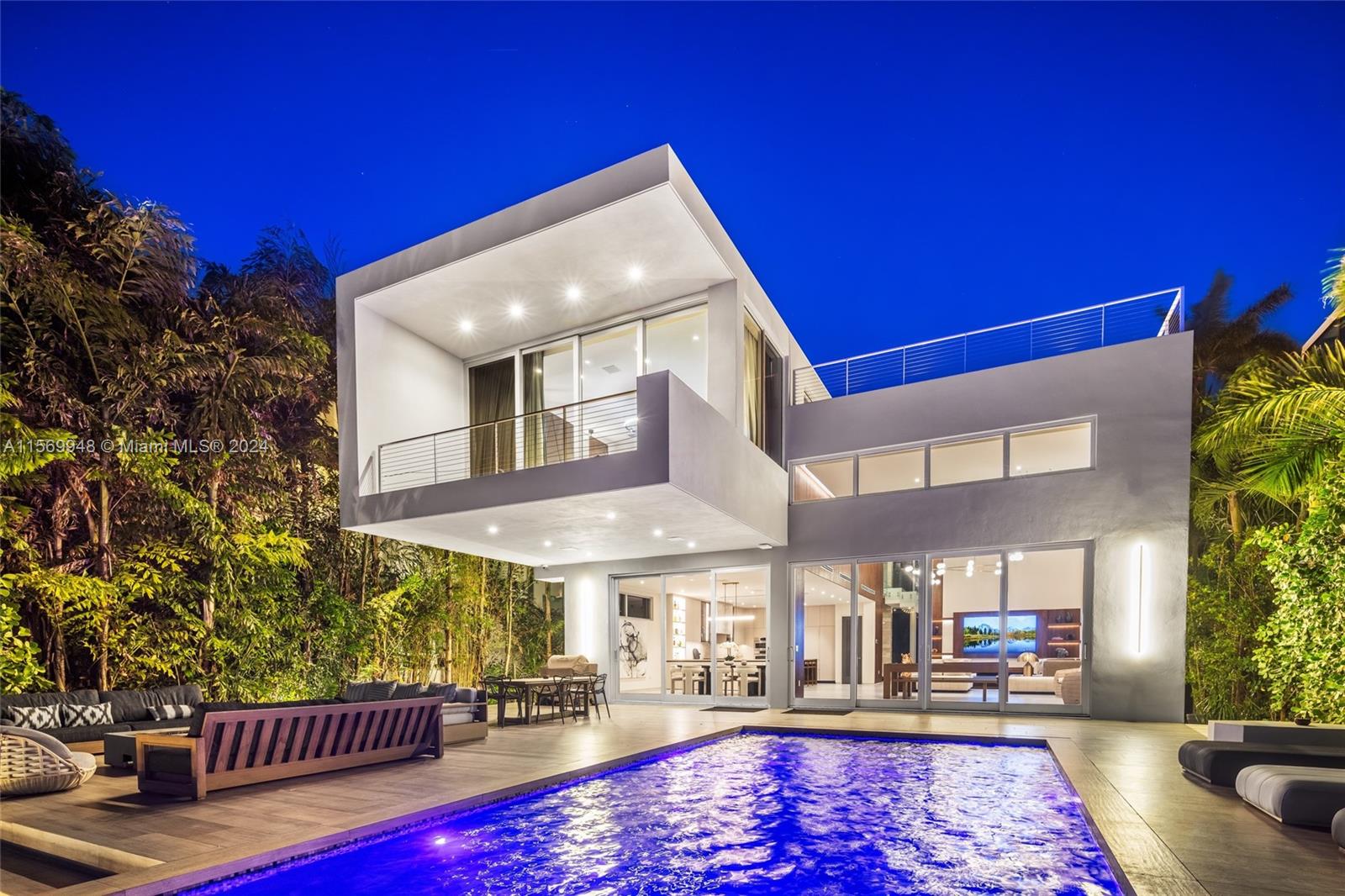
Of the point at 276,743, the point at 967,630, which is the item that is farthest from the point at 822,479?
the point at 276,743

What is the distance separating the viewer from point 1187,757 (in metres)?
5.98

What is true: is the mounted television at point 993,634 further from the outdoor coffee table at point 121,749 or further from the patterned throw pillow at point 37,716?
the patterned throw pillow at point 37,716

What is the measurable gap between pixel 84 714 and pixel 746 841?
23.0ft

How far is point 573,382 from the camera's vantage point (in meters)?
12.6

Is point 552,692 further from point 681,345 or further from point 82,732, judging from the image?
point 681,345

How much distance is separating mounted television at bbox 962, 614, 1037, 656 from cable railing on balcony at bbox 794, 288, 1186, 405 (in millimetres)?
3725

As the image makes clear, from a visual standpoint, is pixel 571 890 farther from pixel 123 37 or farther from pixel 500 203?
pixel 500 203

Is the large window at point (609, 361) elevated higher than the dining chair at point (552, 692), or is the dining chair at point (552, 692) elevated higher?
the large window at point (609, 361)

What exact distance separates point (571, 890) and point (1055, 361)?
10023mm

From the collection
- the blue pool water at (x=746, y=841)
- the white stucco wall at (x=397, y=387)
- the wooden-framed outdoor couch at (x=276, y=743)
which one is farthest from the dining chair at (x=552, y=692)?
the white stucco wall at (x=397, y=387)

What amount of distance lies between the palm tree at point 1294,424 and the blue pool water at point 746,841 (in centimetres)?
375

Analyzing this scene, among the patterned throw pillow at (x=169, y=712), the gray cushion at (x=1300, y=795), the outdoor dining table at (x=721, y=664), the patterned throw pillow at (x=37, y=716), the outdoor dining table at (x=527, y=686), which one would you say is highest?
the gray cushion at (x=1300, y=795)

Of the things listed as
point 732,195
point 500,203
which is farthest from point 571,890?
point 732,195

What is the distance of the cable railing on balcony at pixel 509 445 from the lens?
10.6m
